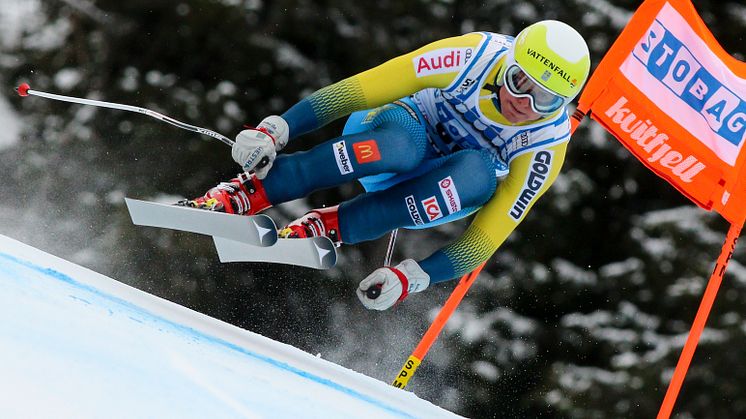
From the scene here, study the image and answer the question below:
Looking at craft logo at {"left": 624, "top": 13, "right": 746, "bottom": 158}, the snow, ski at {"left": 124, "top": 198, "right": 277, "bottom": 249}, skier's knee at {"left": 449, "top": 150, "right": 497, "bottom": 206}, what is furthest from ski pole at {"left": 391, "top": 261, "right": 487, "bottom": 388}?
the snow

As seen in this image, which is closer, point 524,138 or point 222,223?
point 222,223

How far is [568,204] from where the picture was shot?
25.3 feet

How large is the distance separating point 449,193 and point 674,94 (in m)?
1.68

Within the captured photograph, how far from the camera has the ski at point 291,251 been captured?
2.99 m

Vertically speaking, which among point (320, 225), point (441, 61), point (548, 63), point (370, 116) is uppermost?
point (548, 63)

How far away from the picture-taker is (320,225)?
11.5 feet

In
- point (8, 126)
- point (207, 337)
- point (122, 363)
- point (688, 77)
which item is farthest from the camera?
point (8, 126)

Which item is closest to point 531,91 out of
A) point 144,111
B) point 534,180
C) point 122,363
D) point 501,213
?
point 534,180

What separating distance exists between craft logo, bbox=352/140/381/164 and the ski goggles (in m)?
0.50

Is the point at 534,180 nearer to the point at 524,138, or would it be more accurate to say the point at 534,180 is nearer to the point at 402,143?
the point at 524,138

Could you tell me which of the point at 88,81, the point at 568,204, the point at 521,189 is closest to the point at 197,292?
the point at 88,81

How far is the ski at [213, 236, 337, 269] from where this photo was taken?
299 centimetres

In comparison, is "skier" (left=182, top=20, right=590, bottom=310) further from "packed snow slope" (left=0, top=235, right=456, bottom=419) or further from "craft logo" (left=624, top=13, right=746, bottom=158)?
"craft logo" (left=624, top=13, right=746, bottom=158)

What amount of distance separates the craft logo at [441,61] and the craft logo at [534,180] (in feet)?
1.44
